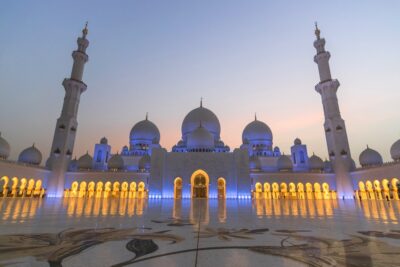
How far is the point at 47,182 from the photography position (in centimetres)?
2561

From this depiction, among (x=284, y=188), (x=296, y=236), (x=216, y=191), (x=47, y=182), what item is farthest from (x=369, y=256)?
(x=47, y=182)

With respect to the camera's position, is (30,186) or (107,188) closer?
(30,186)

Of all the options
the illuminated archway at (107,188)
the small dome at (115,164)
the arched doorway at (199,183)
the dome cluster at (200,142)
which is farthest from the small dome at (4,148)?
the arched doorway at (199,183)

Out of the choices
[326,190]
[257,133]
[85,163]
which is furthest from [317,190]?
[85,163]

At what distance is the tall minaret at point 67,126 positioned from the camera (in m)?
26.0

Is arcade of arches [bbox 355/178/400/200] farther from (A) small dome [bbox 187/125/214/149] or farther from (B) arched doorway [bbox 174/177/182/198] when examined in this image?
(B) arched doorway [bbox 174/177/182/198]

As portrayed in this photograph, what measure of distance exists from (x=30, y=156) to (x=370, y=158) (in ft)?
131

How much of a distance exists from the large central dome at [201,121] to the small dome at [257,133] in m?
5.28

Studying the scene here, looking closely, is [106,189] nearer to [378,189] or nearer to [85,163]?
[85,163]

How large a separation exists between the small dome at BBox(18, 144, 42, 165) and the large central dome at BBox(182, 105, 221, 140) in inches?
713

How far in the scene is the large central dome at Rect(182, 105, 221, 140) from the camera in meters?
30.8

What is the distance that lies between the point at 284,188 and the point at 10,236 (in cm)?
2814

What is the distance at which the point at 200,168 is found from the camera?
23.6m

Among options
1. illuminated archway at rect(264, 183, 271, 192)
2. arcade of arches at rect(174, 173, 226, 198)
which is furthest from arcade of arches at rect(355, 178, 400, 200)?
arcade of arches at rect(174, 173, 226, 198)
